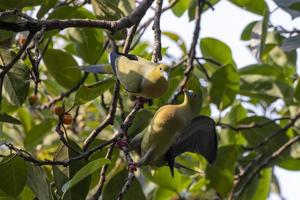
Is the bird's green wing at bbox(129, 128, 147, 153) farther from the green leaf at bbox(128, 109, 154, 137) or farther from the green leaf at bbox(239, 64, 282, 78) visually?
the green leaf at bbox(239, 64, 282, 78)

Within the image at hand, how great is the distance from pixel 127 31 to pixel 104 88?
29 cm

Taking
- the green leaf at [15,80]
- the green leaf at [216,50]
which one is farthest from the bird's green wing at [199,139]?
the green leaf at [216,50]

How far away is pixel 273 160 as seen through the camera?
62.4 inches

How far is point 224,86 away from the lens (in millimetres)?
1610

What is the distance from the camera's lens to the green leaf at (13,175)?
38.4 inches

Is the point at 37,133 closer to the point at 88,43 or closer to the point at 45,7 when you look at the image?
the point at 88,43

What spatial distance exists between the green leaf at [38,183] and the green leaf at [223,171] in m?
0.66

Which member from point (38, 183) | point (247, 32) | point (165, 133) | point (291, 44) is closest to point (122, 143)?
point (165, 133)

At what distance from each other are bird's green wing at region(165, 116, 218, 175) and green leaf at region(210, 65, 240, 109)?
1.58 ft

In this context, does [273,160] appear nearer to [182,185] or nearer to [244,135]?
[244,135]

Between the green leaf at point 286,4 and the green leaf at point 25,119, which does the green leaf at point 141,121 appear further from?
the green leaf at point 25,119

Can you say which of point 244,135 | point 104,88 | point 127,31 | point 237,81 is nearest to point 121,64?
point 104,88

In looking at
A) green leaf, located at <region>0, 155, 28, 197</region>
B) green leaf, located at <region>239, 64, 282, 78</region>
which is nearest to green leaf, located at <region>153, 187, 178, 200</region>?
green leaf, located at <region>239, 64, 282, 78</region>

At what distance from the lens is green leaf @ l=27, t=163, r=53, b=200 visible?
99cm
